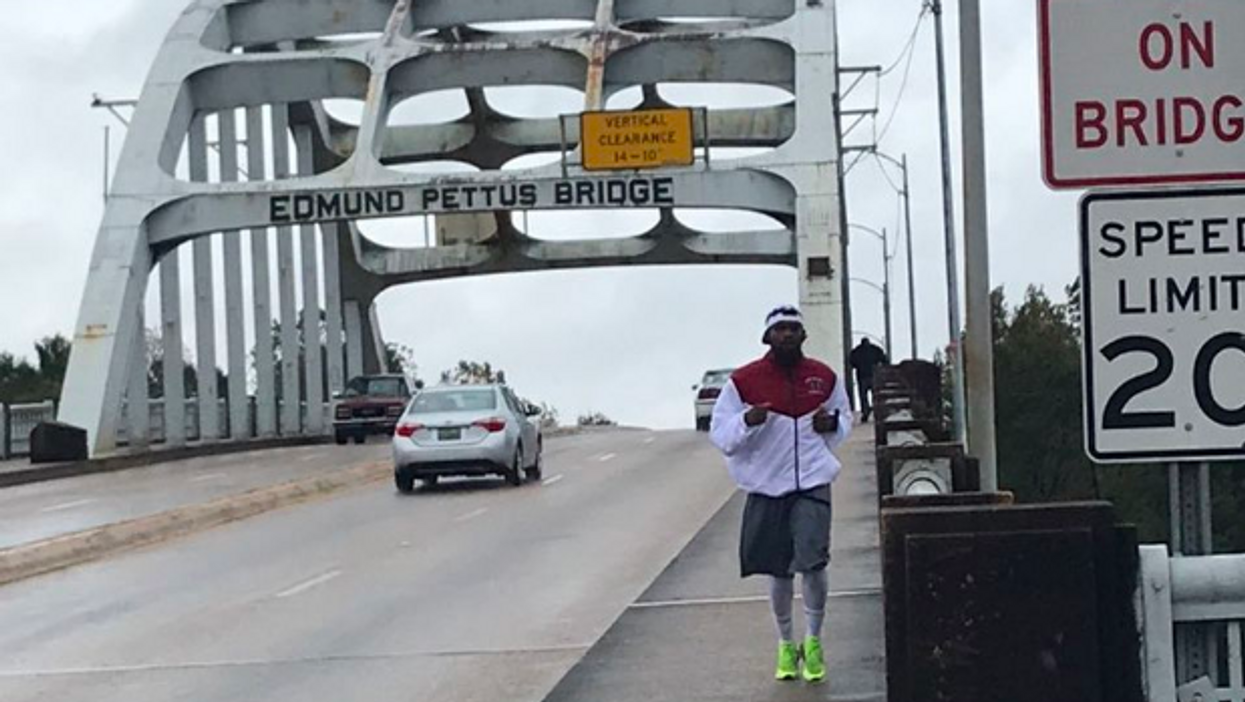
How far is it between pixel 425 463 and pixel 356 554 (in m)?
8.59

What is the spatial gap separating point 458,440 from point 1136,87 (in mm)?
25187

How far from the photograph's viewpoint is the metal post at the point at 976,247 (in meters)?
21.6

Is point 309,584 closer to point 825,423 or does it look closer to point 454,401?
point 825,423

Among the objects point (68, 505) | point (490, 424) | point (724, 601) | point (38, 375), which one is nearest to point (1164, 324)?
point (724, 601)

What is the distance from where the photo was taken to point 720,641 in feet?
43.0

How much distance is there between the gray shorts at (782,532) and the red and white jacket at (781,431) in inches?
3.1

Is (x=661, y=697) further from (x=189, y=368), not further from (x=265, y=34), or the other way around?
(x=189, y=368)

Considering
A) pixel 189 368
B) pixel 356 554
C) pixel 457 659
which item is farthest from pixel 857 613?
pixel 189 368

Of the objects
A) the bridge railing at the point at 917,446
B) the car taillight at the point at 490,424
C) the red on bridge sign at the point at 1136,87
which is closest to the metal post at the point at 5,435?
the car taillight at the point at 490,424

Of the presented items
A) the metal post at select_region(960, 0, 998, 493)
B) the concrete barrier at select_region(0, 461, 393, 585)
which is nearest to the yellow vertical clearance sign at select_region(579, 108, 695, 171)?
the concrete barrier at select_region(0, 461, 393, 585)

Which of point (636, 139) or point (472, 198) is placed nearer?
point (472, 198)

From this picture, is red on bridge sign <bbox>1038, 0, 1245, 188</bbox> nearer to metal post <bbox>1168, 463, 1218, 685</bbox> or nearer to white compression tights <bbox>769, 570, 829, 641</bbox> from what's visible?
metal post <bbox>1168, 463, 1218, 685</bbox>

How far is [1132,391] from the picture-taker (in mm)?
4863

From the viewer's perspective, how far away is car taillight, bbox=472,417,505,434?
2988cm
